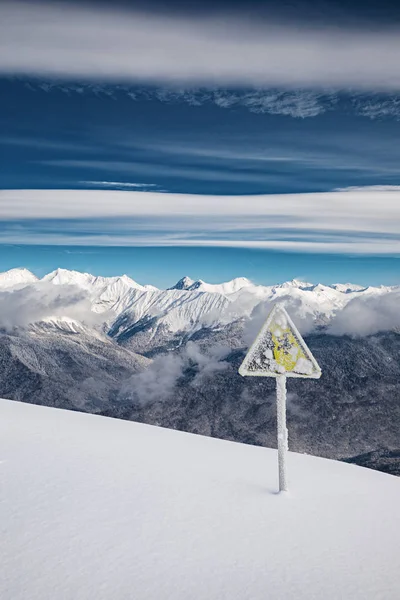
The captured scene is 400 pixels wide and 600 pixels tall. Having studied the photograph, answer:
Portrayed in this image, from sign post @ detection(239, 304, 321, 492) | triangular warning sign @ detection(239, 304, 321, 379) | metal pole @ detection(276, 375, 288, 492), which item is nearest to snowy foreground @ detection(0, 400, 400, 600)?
metal pole @ detection(276, 375, 288, 492)

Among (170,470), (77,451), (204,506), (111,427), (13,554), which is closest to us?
(13,554)

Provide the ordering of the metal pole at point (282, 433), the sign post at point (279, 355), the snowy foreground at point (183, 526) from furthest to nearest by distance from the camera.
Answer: the sign post at point (279, 355), the metal pole at point (282, 433), the snowy foreground at point (183, 526)

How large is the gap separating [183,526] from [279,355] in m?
3.77

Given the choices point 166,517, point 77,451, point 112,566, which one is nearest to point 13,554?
point 112,566

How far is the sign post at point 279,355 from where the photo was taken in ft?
32.2

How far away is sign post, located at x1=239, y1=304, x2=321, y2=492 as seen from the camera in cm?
981

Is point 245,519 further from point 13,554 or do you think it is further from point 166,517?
point 13,554

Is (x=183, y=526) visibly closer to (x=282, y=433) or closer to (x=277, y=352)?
(x=282, y=433)

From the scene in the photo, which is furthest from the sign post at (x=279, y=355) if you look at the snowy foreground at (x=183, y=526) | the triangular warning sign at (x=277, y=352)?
the snowy foreground at (x=183, y=526)

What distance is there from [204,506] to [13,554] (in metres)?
3.18

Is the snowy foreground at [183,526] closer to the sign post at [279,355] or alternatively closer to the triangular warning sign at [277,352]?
the sign post at [279,355]

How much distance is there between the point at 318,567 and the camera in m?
6.42

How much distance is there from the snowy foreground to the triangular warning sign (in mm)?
2264

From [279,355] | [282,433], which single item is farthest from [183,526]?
[279,355]
